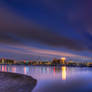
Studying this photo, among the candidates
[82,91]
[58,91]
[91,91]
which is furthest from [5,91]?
[91,91]

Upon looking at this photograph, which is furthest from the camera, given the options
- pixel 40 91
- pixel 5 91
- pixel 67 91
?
pixel 67 91

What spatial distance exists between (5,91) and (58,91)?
8158 millimetres

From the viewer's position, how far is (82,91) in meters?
17.1

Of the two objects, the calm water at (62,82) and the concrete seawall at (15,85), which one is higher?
the concrete seawall at (15,85)

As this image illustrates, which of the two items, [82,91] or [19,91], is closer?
[19,91]

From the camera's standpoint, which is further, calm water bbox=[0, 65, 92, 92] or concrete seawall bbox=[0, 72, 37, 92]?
calm water bbox=[0, 65, 92, 92]

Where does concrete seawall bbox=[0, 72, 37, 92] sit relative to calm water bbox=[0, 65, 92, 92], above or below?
above

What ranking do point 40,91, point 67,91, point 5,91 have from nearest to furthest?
point 5,91
point 40,91
point 67,91

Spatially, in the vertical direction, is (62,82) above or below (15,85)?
below

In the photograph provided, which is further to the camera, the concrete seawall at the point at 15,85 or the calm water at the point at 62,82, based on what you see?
the calm water at the point at 62,82

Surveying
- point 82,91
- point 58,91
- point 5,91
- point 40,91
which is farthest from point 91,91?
point 5,91

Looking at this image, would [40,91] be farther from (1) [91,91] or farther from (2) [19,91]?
(1) [91,91]

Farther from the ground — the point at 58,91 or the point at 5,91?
the point at 5,91

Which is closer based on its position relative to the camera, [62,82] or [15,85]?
[15,85]
